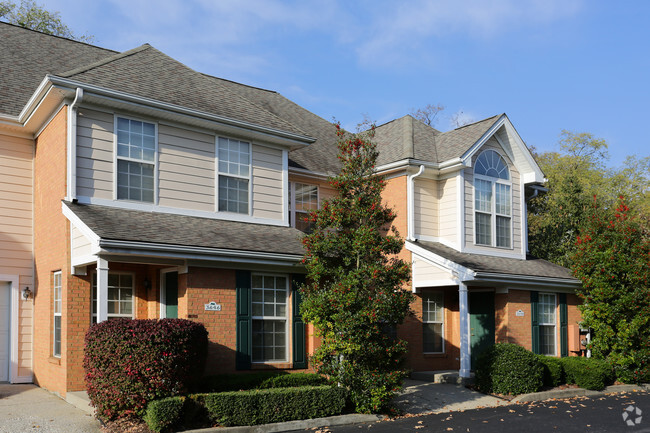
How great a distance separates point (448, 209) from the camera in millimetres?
19312

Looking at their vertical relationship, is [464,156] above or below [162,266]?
above

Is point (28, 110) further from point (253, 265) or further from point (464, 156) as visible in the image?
point (464, 156)

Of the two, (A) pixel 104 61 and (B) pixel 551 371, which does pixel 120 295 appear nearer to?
(A) pixel 104 61

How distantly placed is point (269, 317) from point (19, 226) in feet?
21.3

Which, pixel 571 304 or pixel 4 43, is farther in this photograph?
pixel 571 304

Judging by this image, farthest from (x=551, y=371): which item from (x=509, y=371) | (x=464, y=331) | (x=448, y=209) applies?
(x=448, y=209)

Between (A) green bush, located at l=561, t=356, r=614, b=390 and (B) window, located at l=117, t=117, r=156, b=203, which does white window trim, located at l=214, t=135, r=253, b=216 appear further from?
(A) green bush, located at l=561, t=356, r=614, b=390

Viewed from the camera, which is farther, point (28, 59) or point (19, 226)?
point (28, 59)

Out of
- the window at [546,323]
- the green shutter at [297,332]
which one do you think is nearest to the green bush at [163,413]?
the green shutter at [297,332]

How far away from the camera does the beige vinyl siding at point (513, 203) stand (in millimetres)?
19234

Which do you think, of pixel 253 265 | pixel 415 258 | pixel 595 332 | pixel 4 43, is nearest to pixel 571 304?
pixel 595 332

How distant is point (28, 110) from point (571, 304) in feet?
55.4

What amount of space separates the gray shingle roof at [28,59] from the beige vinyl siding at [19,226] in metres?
1.08

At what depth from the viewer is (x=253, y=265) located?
45.0 feet
